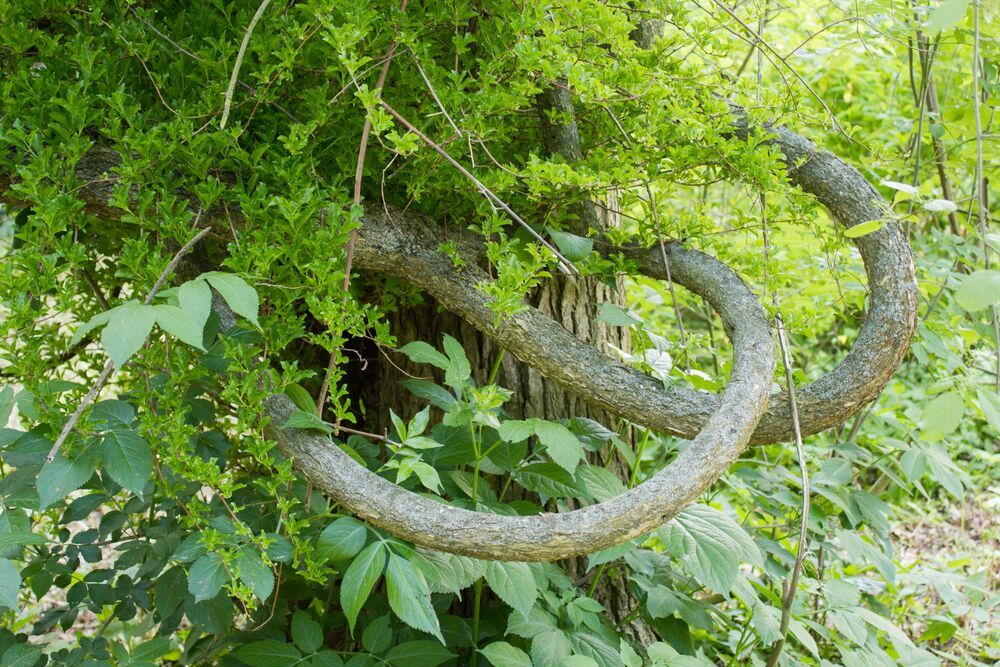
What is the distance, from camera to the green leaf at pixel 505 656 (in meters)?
1.63

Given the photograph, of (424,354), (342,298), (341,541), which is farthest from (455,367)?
(341,541)

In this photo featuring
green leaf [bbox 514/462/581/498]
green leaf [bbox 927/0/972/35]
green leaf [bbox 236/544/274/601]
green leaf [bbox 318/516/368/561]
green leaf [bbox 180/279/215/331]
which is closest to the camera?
green leaf [bbox 927/0/972/35]

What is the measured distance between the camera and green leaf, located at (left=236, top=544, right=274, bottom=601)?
1.38 metres

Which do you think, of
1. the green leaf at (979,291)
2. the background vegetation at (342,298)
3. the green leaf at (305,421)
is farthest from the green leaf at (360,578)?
the green leaf at (979,291)

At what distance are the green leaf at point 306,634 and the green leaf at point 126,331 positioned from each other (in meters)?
0.86

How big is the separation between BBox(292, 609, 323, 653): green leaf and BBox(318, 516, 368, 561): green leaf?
32 centimetres

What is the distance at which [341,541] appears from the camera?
1491 millimetres

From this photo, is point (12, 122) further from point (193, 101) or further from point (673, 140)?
point (673, 140)

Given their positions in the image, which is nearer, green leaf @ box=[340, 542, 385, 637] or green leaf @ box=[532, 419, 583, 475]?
green leaf @ box=[340, 542, 385, 637]

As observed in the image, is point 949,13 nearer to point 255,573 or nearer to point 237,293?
point 237,293

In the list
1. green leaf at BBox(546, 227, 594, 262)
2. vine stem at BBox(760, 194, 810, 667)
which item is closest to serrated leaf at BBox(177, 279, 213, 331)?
green leaf at BBox(546, 227, 594, 262)

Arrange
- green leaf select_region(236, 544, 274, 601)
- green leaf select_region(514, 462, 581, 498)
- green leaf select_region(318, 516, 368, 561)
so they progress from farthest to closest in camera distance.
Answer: green leaf select_region(514, 462, 581, 498)
green leaf select_region(318, 516, 368, 561)
green leaf select_region(236, 544, 274, 601)

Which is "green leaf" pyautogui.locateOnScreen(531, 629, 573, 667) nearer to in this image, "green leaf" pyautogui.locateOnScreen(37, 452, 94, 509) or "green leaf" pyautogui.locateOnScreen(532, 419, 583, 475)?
"green leaf" pyautogui.locateOnScreen(532, 419, 583, 475)

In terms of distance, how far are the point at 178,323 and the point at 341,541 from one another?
22.3 inches
